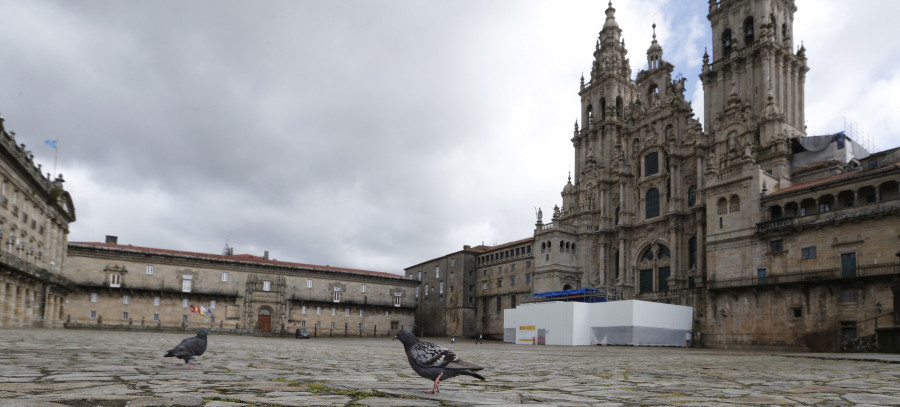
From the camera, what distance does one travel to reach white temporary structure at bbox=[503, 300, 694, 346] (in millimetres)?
42469

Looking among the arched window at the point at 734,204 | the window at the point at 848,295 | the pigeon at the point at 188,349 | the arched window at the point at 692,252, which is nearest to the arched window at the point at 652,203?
the arched window at the point at 692,252

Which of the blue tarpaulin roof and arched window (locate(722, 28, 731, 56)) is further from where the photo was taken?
arched window (locate(722, 28, 731, 56))

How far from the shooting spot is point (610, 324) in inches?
1736

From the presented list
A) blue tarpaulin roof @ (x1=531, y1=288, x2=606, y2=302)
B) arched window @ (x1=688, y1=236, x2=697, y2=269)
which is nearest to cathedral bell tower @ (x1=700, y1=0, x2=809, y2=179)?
arched window @ (x1=688, y1=236, x2=697, y2=269)

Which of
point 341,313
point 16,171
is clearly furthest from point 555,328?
point 16,171

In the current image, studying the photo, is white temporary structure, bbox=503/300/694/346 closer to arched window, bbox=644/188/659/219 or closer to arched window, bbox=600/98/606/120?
arched window, bbox=644/188/659/219

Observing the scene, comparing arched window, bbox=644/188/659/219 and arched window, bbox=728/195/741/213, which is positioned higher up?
arched window, bbox=644/188/659/219

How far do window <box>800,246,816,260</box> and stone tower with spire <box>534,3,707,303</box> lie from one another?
37.1ft

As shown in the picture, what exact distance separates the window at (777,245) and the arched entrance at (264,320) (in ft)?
158

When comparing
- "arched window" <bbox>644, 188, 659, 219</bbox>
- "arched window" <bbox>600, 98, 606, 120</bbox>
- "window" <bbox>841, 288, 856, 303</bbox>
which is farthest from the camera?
"arched window" <bbox>600, 98, 606, 120</bbox>

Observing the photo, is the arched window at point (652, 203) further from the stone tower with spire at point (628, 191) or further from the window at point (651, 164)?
the window at point (651, 164)

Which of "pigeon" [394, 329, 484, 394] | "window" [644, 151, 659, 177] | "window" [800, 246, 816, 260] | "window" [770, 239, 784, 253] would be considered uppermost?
"window" [644, 151, 659, 177]

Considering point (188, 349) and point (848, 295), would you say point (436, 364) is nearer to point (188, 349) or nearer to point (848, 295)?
point (188, 349)

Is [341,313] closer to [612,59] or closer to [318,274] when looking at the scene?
[318,274]
